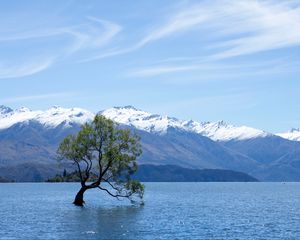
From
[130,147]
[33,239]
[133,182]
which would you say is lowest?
[33,239]

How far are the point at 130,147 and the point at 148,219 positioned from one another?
84.6 ft

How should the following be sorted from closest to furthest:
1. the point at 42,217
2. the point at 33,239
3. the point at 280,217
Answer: the point at 33,239, the point at 42,217, the point at 280,217

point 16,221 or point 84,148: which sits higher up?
point 84,148

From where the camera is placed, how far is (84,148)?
120m

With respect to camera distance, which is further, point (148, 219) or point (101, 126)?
point (101, 126)

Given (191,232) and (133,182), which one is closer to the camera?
(191,232)

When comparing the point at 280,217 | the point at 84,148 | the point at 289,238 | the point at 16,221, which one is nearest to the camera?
the point at 289,238

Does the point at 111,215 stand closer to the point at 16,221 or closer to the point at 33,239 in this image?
the point at 16,221

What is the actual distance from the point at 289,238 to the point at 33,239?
33.7 meters

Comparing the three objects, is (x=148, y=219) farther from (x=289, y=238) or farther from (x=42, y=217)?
(x=289, y=238)

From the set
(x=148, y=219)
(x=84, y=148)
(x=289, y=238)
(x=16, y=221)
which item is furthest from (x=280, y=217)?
(x=16, y=221)

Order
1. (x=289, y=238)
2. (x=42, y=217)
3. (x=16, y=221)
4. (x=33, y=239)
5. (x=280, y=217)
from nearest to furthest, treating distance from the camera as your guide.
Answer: (x=33, y=239) → (x=289, y=238) → (x=16, y=221) → (x=42, y=217) → (x=280, y=217)

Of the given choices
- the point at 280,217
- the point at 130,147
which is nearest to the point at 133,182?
the point at 130,147

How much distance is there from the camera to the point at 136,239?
71375 mm
